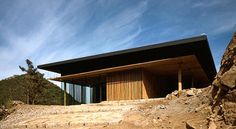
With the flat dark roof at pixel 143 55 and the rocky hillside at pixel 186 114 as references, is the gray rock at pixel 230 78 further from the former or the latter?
the flat dark roof at pixel 143 55

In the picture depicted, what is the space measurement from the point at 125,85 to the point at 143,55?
3255 mm

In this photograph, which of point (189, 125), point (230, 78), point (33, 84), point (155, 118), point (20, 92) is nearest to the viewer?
point (230, 78)

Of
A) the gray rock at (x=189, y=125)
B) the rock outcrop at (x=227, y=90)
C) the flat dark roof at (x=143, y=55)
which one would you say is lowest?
the gray rock at (x=189, y=125)

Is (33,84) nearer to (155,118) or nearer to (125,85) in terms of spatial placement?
(125,85)

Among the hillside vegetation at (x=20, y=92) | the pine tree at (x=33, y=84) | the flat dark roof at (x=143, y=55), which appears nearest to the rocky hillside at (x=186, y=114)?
the flat dark roof at (x=143, y=55)

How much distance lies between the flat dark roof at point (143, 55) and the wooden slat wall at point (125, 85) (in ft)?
6.32

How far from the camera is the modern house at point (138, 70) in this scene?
21.7m

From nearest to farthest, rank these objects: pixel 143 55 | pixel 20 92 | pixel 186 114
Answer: pixel 186 114 < pixel 143 55 < pixel 20 92

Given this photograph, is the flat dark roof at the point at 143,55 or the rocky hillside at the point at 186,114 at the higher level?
the flat dark roof at the point at 143,55

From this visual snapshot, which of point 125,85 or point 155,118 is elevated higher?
point 125,85

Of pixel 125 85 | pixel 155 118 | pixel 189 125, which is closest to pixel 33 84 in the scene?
pixel 125 85

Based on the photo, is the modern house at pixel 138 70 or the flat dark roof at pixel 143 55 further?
the flat dark roof at pixel 143 55

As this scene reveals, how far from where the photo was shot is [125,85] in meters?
22.8

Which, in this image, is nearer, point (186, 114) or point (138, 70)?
point (186, 114)
